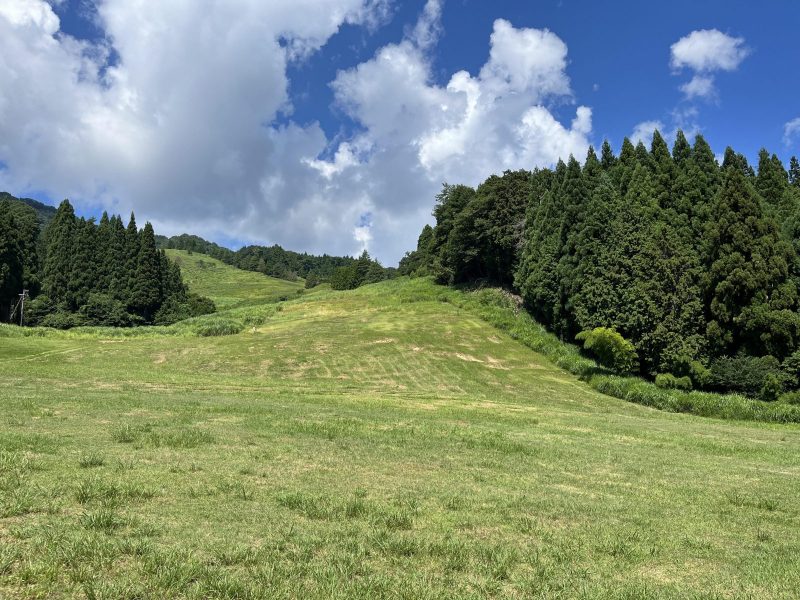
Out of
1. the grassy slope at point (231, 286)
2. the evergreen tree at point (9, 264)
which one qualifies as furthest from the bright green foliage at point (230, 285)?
the evergreen tree at point (9, 264)

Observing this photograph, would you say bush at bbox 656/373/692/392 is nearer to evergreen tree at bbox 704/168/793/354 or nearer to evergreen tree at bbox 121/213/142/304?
evergreen tree at bbox 704/168/793/354

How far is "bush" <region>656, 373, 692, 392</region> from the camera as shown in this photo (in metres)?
38.6

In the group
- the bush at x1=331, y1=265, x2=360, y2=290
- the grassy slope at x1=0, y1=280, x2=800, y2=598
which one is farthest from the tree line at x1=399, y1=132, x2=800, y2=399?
the bush at x1=331, y1=265, x2=360, y2=290

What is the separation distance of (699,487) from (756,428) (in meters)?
20.6

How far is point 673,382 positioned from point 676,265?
10.4 m

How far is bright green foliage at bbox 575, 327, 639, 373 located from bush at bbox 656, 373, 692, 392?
9.32ft

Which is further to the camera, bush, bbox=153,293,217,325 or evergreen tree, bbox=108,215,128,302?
bush, bbox=153,293,217,325

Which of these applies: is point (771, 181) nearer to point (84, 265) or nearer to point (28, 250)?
point (84, 265)

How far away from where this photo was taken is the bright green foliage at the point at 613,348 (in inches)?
1594

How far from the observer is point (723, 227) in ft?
135

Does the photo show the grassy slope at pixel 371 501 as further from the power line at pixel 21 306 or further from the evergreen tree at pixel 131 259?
the evergreen tree at pixel 131 259

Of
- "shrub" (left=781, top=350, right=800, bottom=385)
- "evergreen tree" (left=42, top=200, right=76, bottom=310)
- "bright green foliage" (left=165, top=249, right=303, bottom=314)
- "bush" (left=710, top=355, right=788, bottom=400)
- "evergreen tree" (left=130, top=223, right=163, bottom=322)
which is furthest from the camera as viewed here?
"bright green foliage" (left=165, top=249, right=303, bottom=314)

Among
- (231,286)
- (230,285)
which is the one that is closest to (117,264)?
(231,286)

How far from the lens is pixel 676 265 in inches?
1702
